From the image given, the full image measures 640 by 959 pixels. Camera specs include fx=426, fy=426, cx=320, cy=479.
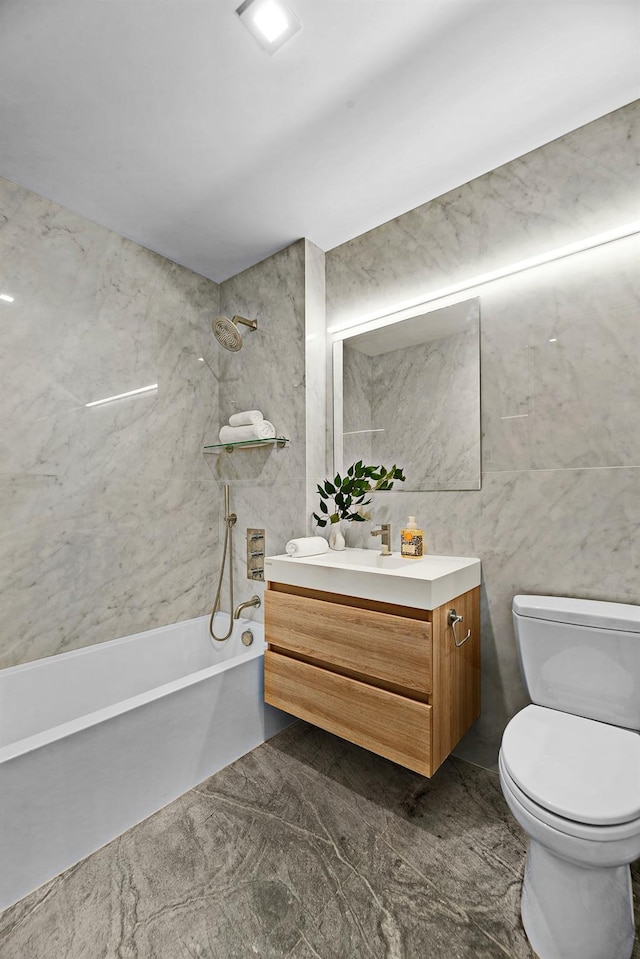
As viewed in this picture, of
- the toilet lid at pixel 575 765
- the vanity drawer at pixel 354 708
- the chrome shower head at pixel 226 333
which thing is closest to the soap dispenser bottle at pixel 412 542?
the vanity drawer at pixel 354 708

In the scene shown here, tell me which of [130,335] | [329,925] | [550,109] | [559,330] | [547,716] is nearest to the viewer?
[329,925]

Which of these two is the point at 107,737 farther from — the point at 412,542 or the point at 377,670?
the point at 412,542

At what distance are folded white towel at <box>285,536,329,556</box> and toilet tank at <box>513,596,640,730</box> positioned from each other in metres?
0.86

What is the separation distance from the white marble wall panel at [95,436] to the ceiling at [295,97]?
12.9 inches

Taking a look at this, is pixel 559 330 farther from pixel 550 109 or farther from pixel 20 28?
pixel 20 28

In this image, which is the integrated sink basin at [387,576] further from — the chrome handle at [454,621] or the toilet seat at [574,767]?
the toilet seat at [574,767]

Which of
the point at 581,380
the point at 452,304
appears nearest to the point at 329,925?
the point at 581,380

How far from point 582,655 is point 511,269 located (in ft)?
4.76

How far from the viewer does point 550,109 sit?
1.50m

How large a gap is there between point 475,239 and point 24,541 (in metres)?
2.33

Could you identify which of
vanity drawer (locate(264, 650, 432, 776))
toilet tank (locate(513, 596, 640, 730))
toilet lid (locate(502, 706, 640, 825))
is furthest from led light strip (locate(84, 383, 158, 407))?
toilet lid (locate(502, 706, 640, 825))

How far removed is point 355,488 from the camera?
2.02m

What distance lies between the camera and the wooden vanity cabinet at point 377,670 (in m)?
1.42

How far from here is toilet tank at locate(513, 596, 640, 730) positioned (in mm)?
1304
